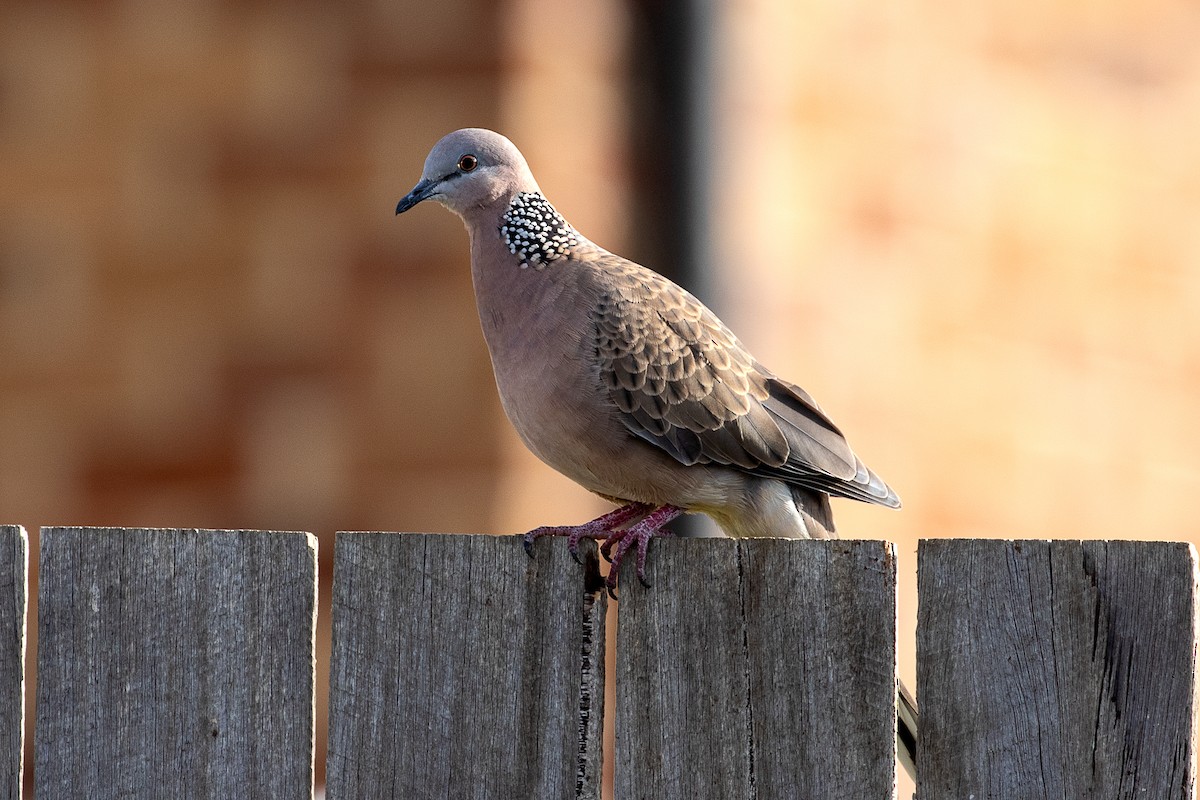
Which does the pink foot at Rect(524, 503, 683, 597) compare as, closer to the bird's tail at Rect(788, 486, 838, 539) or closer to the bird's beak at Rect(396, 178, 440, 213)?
the bird's tail at Rect(788, 486, 838, 539)

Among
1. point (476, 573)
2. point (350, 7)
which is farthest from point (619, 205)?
point (476, 573)

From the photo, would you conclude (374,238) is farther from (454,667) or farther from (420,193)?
(454,667)

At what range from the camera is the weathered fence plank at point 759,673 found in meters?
2.85

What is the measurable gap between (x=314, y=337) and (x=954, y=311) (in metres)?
2.63

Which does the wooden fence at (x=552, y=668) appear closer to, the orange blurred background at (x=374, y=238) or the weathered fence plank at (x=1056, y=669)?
the weathered fence plank at (x=1056, y=669)

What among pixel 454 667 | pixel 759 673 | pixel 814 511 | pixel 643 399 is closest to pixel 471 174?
pixel 643 399

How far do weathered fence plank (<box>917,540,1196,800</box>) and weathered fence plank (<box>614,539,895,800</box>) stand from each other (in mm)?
90

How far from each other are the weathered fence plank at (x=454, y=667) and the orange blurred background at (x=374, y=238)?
102 inches

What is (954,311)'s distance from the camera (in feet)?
22.3

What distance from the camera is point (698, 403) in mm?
4078

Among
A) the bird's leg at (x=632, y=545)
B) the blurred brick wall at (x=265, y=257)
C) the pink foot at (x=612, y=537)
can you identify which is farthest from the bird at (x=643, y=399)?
the blurred brick wall at (x=265, y=257)

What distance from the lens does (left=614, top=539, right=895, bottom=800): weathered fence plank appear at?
9.36 ft

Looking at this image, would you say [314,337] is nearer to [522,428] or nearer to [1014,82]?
[522,428]

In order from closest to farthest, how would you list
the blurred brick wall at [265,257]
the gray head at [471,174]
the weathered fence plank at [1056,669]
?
the weathered fence plank at [1056,669] < the gray head at [471,174] < the blurred brick wall at [265,257]
